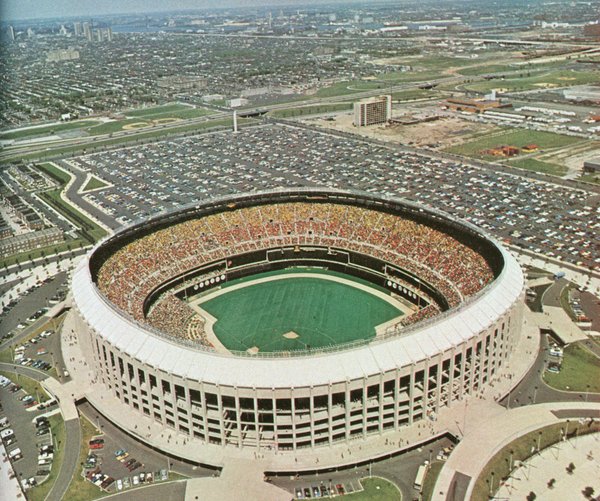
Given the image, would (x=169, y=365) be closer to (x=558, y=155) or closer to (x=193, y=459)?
(x=193, y=459)

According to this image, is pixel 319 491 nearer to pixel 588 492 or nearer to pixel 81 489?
pixel 81 489

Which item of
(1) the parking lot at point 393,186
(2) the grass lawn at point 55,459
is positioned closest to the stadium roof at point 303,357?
(2) the grass lawn at point 55,459

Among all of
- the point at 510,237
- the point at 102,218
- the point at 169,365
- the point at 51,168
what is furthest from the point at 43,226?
the point at 510,237

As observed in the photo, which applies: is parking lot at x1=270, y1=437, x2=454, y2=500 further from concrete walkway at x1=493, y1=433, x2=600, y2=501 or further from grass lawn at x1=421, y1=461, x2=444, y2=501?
concrete walkway at x1=493, y1=433, x2=600, y2=501

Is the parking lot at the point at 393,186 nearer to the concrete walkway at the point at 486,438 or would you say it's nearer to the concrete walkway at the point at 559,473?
the concrete walkway at the point at 486,438

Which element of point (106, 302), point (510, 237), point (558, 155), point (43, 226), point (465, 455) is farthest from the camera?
point (558, 155)

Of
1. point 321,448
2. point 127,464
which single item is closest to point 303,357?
point 321,448
